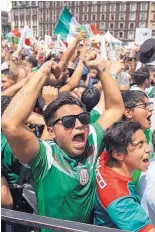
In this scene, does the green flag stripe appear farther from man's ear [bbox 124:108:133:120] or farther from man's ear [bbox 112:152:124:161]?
man's ear [bbox 112:152:124:161]

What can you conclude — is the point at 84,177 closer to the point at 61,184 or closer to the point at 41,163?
the point at 61,184

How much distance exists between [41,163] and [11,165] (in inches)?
27.0

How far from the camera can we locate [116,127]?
212 centimetres

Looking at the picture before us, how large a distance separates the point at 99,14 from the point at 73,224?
8963 cm

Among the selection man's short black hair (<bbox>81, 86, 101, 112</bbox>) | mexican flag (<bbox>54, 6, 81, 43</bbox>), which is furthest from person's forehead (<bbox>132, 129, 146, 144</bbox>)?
mexican flag (<bbox>54, 6, 81, 43</bbox>)

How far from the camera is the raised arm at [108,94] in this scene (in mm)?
2349

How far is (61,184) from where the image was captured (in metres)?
1.80

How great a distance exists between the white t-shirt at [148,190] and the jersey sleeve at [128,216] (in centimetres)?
18

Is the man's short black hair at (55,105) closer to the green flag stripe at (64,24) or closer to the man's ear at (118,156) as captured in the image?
the man's ear at (118,156)

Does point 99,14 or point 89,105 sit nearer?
point 89,105

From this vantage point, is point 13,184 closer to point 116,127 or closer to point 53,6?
point 116,127

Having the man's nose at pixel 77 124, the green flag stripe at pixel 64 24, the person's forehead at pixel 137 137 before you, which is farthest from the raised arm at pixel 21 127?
the green flag stripe at pixel 64 24

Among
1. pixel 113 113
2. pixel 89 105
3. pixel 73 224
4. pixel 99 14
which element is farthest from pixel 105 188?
pixel 99 14

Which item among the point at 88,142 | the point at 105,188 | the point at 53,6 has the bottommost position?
the point at 105,188
